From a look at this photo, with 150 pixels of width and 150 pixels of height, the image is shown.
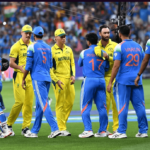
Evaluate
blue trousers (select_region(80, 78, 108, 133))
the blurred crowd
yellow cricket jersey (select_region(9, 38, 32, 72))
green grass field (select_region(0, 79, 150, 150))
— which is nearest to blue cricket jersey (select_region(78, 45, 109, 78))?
blue trousers (select_region(80, 78, 108, 133))

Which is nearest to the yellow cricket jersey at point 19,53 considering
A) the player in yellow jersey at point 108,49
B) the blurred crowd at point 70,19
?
the player in yellow jersey at point 108,49

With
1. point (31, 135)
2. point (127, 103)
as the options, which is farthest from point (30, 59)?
point (127, 103)

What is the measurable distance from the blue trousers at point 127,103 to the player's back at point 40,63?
4.98 ft

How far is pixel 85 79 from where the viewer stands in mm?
8016

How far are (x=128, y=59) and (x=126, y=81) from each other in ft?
1.38

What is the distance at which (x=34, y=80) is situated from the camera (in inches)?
310

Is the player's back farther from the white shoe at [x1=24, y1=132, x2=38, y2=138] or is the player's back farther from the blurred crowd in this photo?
the blurred crowd

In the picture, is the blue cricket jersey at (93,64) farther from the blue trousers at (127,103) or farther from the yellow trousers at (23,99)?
the yellow trousers at (23,99)

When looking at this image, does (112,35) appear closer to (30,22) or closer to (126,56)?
(30,22)

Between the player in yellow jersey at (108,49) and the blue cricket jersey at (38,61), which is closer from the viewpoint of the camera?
the blue cricket jersey at (38,61)

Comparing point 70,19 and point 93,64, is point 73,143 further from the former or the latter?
point 70,19

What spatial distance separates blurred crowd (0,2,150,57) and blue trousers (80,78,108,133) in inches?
793

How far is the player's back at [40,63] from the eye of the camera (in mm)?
7867

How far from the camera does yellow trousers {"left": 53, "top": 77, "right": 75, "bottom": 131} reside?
28.0 feet
